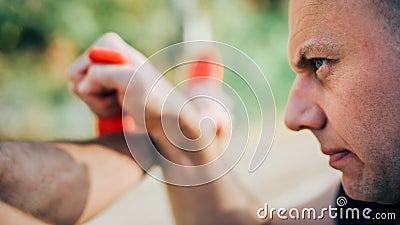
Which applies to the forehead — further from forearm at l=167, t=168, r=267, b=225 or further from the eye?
forearm at l=167, t=168, r=267, b=225

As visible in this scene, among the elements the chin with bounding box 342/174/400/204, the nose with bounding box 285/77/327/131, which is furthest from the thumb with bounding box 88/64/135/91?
the chin with bounding box 342/174/400/204

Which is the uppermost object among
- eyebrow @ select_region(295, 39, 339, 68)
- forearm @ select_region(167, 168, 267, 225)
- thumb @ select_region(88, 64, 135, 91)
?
eyebrow @ select_region(295, 39, 339, 68)

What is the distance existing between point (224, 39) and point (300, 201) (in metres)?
0.70

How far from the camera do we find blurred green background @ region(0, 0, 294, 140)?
2.72 metres

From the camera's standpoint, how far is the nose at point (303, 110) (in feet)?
8.93

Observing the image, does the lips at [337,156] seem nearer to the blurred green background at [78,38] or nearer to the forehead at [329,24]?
the blurred green background at [78,38]

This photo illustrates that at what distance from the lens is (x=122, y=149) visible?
2.77 metres

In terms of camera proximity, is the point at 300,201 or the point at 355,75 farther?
the point at 300,201

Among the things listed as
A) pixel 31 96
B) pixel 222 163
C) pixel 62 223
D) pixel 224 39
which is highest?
pixel 224 39

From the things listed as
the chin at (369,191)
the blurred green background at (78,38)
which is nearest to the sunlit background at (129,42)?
the blurred green background at (78,38)

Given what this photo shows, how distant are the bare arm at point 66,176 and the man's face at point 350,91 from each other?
0.69m

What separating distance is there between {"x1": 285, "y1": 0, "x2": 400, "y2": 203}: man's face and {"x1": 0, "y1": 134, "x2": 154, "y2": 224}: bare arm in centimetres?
69

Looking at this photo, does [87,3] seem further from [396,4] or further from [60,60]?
[396,4]

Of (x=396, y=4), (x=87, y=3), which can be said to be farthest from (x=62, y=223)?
(x=396, y=4)
